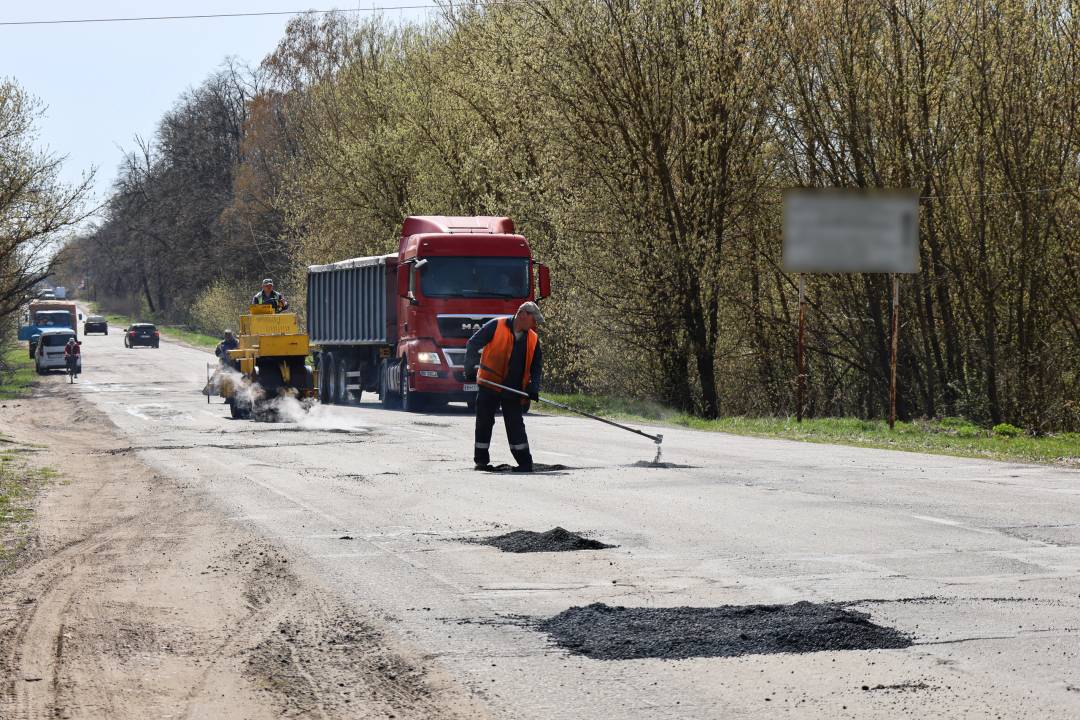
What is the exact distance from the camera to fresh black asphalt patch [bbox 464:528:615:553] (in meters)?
10.0

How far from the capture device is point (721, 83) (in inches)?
1249

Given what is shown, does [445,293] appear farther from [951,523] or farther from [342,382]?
[951,523]

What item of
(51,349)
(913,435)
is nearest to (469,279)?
(913,435)

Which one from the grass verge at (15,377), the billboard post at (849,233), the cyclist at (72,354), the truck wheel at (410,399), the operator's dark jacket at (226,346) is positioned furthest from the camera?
the cyclist at (72,354)

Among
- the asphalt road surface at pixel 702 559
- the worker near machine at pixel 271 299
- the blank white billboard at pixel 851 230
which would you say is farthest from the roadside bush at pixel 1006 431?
the worker near machine at pixel 271 299

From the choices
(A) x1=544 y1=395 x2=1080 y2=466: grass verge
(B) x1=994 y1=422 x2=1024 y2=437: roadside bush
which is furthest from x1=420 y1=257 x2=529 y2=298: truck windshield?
(B) x1=994 y1=422 x2=1024 y2=437: roadside bush

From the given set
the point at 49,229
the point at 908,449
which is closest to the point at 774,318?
the point at 908,449

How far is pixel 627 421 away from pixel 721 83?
843cm

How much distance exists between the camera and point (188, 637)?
7.26 m

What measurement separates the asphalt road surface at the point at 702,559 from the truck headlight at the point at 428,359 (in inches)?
406

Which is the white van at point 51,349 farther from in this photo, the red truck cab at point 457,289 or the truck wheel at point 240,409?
the red truck cab at point 457,289

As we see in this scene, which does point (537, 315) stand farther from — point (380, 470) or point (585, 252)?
point (585, 252)

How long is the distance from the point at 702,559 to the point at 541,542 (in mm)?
1363

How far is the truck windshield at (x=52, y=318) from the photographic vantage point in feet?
236
